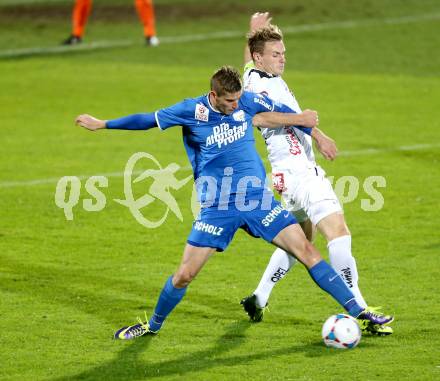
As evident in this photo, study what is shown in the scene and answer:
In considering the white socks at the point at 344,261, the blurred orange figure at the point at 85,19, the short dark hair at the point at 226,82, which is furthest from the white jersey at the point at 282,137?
the blurred orange figure at the point at 85,19

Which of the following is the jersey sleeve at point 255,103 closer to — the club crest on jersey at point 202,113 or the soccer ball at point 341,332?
the club crest on jersey at point 202,113

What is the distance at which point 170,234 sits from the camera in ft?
38.8

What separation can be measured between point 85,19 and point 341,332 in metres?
17.9

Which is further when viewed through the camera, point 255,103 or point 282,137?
point 282,137

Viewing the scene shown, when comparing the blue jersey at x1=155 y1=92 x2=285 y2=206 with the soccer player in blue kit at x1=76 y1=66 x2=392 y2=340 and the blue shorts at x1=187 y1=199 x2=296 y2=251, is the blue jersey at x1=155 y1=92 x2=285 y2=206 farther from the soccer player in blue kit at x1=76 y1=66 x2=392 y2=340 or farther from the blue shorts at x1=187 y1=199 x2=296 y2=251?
the blue shorts at x1=187 y1=199 x2=296 y2=251

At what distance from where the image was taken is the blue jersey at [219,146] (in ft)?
26.2

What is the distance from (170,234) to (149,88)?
9370 millimetres

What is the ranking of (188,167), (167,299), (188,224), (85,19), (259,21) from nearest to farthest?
(167,299) → (259,21) → (188,224) → (188,167) → (85,19)

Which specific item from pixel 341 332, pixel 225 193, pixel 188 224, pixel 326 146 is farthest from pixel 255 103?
pixel 188 224

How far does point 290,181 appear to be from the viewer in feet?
28.3

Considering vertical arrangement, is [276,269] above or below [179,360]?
above

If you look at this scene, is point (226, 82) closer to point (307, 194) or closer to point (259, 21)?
point (307, 194)

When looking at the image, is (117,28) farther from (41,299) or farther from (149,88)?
(41,299)

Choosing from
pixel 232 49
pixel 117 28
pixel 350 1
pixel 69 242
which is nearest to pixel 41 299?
pixel 69 242
